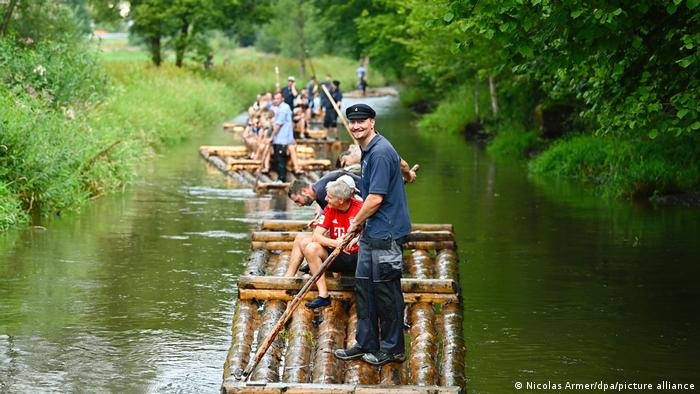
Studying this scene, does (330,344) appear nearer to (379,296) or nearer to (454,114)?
(379,296)

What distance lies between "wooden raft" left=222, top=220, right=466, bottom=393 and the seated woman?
126mm

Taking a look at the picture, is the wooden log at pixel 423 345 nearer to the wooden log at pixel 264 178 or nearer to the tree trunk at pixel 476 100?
the wooden log at pixel 264 178

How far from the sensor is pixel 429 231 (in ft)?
48.1

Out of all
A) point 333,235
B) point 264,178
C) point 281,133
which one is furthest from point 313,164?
point 333,235

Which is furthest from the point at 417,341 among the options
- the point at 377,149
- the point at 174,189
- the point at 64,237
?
the point at 174,189

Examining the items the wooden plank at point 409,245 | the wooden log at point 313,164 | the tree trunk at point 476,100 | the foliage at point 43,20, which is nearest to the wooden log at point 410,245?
the wooden plank at point 409,245

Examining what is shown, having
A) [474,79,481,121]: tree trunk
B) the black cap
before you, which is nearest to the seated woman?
the black cap

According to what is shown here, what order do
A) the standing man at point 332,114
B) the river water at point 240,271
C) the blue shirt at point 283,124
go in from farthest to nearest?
1. the standing man at point 332,114
2. the blue shirt at point 283,124
3. the river water at point 240,271

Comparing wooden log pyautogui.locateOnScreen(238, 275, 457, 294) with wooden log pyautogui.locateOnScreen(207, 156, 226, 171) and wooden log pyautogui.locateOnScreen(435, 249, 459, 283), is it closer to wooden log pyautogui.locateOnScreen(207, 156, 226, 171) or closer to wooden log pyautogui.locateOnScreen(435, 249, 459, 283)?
wooden log pyautogui.locateOnScreen(435, 249, 459, 283)

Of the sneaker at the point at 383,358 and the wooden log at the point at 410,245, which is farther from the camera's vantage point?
the wooden log at the point at 410,245

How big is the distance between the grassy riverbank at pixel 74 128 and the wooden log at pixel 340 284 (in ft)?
23.7

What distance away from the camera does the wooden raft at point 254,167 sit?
78.8ft

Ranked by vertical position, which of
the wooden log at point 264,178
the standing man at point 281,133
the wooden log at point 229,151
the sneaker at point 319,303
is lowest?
the sneaker at point 319,303

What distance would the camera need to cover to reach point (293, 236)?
Answer: 14.3m
